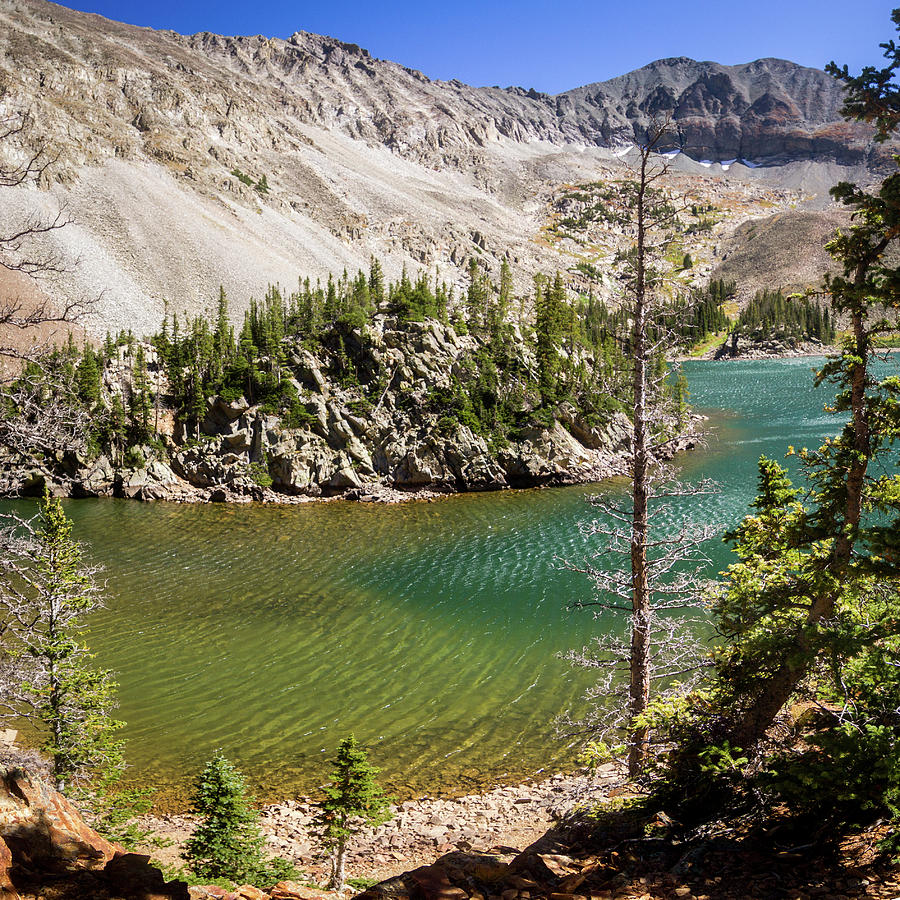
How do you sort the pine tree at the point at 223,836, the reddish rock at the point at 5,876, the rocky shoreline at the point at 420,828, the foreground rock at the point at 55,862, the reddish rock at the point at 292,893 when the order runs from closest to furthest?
the reddish rock at the point at 5,876 → the foreground rock at the point at 55,862 → the reddish rock at the point at 292,893 → the pine tree at the point at 223,836 → the rocky shoreline at the point at 420,828

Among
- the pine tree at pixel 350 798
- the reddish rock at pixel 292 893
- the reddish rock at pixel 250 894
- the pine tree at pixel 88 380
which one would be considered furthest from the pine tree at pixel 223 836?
the pine tree at pixel 88 380

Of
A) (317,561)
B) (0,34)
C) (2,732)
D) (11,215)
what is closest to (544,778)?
(2,732)

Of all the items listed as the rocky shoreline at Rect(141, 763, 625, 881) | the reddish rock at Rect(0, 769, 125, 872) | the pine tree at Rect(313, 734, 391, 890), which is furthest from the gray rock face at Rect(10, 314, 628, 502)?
the reddish rock at Rect(0, 769, 125, 872)

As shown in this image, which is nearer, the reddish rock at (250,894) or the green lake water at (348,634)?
the reddish rock at (250,894)

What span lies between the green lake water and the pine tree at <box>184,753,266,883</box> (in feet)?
20.9

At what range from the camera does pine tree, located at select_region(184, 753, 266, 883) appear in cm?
1427

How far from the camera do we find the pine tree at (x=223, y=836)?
14.3 metres

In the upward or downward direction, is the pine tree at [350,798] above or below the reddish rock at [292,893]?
below

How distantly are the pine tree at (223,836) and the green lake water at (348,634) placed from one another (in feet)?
20.9

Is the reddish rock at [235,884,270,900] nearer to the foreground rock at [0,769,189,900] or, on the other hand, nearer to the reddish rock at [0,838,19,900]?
the foreground rock at [0,769,189,900]

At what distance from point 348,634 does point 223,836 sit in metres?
18.6

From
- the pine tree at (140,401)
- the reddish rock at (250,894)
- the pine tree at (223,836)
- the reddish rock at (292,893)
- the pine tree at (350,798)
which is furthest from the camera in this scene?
the pine tree at (140,401)

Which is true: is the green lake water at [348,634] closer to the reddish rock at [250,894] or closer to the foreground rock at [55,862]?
the reddish rock at [250,894]

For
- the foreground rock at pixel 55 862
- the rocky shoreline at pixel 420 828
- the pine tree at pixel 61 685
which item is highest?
the foreground rock at pixel 55 862
